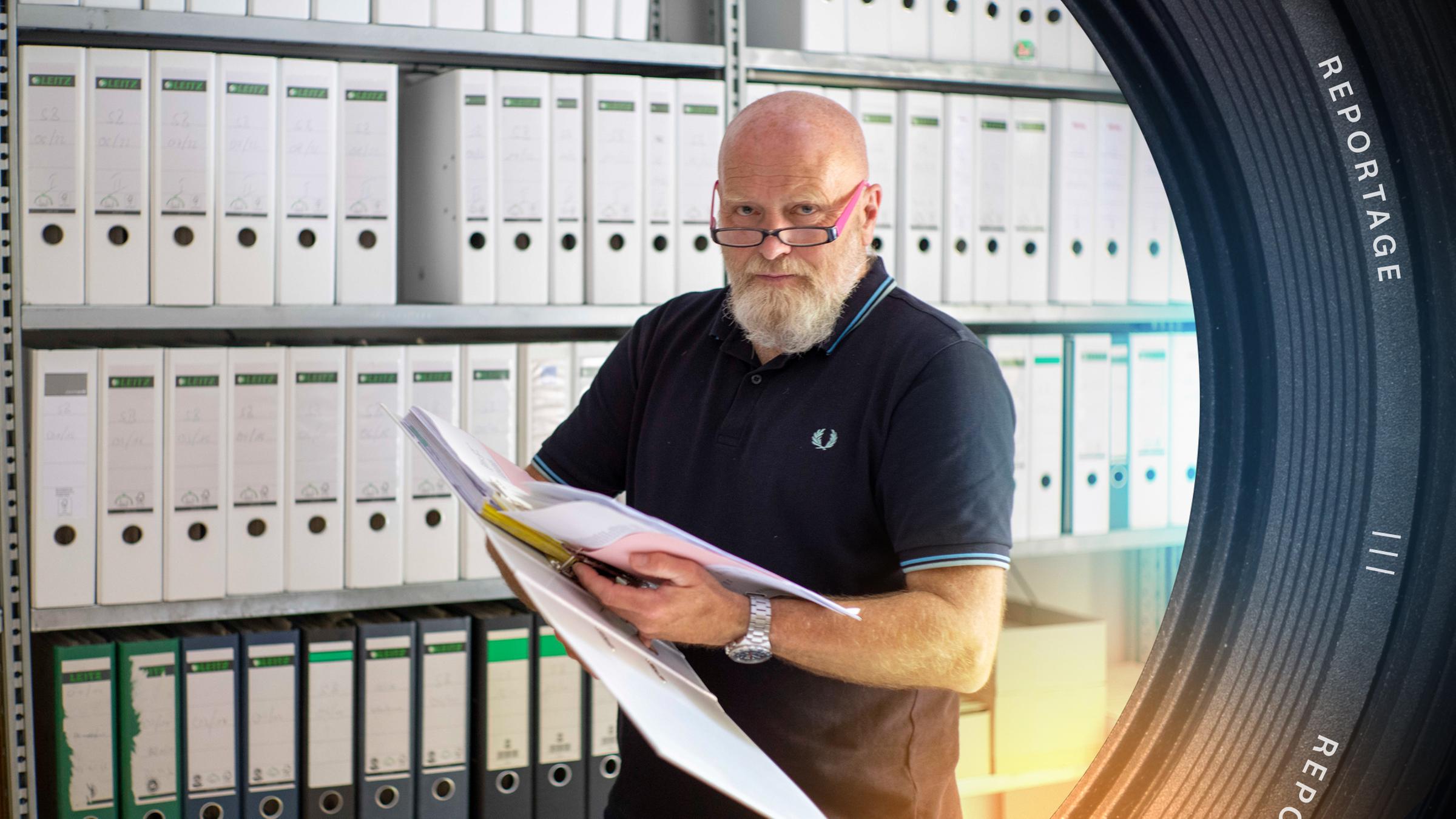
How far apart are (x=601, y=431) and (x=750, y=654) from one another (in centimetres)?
41

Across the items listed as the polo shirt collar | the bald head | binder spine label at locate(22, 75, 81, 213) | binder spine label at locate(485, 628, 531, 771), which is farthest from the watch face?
binder spine label at locate(22, 75, 81, 213)

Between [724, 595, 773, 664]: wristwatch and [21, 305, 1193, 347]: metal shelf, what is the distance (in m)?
0.76

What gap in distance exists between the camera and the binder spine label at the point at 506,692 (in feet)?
5.63

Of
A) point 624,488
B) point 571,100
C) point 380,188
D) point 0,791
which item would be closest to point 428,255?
point 380,188

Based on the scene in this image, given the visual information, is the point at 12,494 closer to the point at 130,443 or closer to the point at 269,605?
the point at 130,443

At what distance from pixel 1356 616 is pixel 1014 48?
169 cm

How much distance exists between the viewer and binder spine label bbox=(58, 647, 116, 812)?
1.54 metres

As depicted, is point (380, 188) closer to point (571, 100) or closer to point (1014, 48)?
point (571, 100)

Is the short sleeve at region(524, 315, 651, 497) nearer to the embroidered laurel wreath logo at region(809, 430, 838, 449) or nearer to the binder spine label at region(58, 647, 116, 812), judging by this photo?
the embroidered laurel wreath logo at region(809, 430, 838, 449)

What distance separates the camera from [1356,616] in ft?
1.40

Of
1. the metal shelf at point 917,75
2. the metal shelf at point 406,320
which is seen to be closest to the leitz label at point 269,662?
the metal shelf at point 406,320

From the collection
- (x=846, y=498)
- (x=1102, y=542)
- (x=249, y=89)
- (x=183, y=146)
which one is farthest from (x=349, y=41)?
(x=1102, y=542)

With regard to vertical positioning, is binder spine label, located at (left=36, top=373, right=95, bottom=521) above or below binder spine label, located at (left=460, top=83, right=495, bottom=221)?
below

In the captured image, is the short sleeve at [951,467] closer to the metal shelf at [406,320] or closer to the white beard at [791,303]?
the white beard at [791,303]
